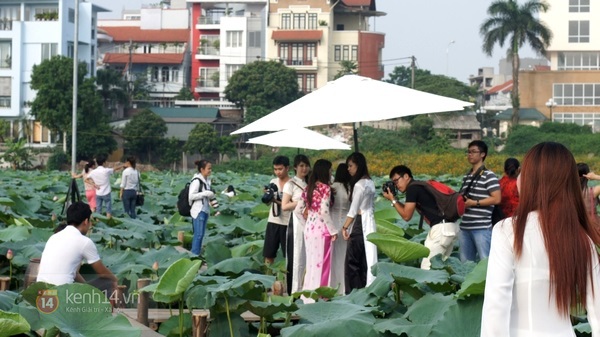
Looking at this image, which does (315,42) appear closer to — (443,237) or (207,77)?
(207,77)

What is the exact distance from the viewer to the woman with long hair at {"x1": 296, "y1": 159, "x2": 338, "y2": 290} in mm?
8633

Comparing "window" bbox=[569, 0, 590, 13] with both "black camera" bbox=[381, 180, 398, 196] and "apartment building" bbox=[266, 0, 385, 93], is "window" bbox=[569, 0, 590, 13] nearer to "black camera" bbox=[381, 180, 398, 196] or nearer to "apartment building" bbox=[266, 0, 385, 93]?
"apartment building" bbox=[266, 0, 385, 93]

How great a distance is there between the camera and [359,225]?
848 cm

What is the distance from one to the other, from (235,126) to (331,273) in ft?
173

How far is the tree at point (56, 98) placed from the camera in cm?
5125

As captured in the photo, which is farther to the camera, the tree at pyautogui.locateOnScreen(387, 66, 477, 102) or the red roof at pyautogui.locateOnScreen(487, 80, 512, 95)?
the red roof at pyautogui.locateOnScreen(487, 80, 512, 95)

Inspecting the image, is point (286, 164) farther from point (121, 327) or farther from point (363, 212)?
point (121, 327)

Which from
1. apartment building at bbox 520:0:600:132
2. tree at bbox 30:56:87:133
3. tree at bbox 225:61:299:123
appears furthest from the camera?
apartment building at bbox 520:0:600:132

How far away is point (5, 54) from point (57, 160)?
37.3ft

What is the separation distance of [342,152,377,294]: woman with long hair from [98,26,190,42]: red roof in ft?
218

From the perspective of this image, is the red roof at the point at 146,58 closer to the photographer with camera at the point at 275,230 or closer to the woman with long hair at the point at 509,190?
the photographer with camera at the point at 275,230

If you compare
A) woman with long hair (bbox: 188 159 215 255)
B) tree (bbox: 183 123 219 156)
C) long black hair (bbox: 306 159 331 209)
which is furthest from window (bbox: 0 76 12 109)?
long black hair (bbox: 306 159 331 209)

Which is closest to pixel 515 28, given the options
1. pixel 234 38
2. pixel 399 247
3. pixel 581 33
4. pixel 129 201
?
pixel 581 33

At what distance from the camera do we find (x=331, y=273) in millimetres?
8883
